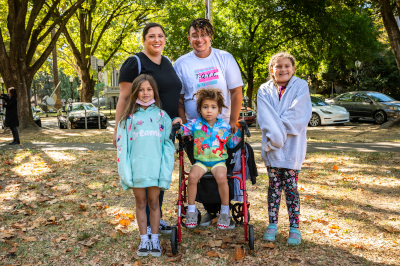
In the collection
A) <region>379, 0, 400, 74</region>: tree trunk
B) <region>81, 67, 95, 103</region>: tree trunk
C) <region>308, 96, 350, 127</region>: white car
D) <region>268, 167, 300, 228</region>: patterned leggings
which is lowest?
<region>268, 167, 300, 228</region>: patterned leggings

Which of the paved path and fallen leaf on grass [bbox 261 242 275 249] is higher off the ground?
the paved path

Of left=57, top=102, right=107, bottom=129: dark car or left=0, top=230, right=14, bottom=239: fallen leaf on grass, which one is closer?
left=0, top=230, right=14, bottom=239: fallen leaf on grass

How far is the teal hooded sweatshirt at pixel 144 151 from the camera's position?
3162 millimetres

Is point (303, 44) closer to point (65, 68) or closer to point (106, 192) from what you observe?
point (106, 192)

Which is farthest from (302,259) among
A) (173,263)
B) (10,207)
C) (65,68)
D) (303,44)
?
(65,68)

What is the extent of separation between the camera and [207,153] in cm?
357

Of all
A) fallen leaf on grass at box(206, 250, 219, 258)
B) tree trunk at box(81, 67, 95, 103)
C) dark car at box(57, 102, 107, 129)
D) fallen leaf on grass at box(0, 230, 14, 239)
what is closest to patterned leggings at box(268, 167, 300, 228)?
fallen leaf on grass at box(206, 250, 219, 258)

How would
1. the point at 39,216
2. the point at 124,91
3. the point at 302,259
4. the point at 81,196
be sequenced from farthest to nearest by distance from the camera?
1. the point at 81,196
2. the point at 39,216
3. the point at 124,91
4. the point at 302,259

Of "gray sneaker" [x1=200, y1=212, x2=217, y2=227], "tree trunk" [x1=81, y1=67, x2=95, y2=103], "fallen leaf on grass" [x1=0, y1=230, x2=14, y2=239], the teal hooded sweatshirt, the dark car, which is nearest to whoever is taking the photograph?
the teal hooded sweatshirt

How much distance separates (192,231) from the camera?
3.91 meters

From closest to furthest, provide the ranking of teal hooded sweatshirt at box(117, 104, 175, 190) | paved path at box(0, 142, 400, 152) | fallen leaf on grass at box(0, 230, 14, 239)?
teal hooded sweatshirt at box(117, 104, 175, 190), fallen leaf on grass at box(0, 230, 14, 239), paved path at box(0, 142, 400, 152)

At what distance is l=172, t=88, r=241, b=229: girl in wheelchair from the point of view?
11.5 feet

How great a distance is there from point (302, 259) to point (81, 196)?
362 cm

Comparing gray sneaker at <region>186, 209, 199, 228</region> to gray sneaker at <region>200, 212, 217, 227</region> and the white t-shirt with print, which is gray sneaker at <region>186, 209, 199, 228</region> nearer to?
gray sneaker at <region>200, 212, 217, 227</region>
